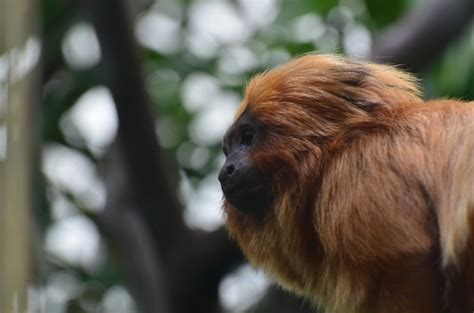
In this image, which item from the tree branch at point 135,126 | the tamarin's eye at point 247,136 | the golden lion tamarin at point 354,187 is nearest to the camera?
the golden lion tamarin at point 354,187

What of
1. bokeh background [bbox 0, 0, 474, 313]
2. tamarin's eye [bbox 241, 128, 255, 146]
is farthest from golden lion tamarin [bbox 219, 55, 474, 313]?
bokeh background [bbox 0, 0, 474, 313]

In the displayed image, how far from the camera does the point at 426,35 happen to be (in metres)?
5.18

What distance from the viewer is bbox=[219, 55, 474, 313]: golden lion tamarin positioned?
2371 millimetres

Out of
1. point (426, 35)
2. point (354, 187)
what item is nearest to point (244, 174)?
point (354, 187)

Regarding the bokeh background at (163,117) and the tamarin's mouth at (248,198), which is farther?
the bokeh background at (163,117)

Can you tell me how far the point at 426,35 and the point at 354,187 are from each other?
2897 mm

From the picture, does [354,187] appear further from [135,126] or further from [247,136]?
[135,126]

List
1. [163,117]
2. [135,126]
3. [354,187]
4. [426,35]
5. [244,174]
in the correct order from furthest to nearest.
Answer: [163,117] → [426,35] → [135,126] → [244,174] → [354,187]

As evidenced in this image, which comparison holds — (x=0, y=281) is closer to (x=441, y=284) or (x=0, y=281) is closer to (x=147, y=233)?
(x=441, y=284)

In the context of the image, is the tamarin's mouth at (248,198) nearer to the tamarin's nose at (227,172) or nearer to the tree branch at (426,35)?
the tamarin's nose at (227,172)

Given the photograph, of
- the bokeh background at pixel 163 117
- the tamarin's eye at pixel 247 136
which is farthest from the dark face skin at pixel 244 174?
the bokeh background at pixel 163 117

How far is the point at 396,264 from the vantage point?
240 centimetres

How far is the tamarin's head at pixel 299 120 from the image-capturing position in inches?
106

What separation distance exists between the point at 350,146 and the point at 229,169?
0.38 metres
